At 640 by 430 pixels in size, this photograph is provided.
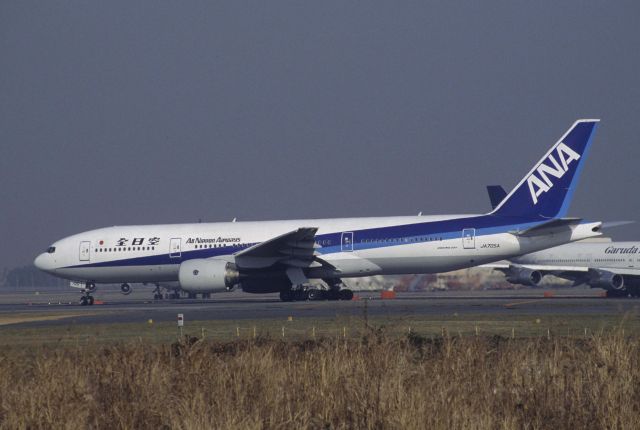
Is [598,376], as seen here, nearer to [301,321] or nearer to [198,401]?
[198,401]

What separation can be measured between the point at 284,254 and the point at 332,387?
29.9 metres

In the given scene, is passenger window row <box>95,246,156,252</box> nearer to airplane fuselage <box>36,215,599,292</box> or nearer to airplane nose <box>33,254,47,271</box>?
airplane fuselage <box>36,215,599,292</box>

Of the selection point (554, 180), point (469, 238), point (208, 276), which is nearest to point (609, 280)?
point (554, 180)

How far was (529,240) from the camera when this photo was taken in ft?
135

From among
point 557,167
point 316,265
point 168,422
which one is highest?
point 557,167

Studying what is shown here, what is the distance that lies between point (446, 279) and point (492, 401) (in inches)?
2305

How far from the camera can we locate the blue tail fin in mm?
41656

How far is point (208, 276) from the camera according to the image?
1633 inches

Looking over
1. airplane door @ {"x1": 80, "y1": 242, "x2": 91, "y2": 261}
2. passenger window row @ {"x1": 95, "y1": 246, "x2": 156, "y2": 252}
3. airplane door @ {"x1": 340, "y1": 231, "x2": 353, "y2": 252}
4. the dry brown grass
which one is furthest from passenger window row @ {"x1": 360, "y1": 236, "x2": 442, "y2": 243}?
the dry brown grass

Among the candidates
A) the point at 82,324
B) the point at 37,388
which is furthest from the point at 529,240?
the point at 37,388

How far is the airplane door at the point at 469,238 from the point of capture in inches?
1624

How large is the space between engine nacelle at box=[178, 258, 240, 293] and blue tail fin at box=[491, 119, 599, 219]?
39.4ft

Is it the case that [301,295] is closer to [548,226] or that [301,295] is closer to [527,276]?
[548,226]

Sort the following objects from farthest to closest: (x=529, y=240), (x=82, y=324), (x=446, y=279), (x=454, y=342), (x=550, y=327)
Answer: (x=446, y=279), (x=529, y=240), (x=82, y=324), (x=550, y=327), (x=454, y=342)
